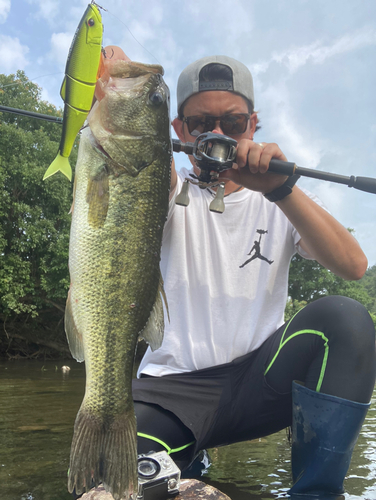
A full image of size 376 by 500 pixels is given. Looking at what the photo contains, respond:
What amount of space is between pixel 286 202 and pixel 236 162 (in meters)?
0.39

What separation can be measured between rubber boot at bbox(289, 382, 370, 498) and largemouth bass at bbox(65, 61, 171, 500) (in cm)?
96

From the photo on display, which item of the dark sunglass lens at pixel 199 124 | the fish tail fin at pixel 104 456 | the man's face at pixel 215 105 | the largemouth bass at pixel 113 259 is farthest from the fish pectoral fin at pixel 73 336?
the dark sunglass lens at pixel 199 124

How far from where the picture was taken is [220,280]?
281cm

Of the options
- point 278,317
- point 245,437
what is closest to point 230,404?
point 245,437

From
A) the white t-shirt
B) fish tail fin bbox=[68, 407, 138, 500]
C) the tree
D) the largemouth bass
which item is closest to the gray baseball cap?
the white t-shirt

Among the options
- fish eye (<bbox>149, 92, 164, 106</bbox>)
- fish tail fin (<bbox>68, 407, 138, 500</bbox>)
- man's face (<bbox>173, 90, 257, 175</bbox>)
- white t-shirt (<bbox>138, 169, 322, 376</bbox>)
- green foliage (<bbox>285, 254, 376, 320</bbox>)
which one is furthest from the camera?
green foliage (<bbox>285, 254, 376, 320</bbox>)

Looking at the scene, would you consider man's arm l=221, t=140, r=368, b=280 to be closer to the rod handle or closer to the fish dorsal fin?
the rod handle

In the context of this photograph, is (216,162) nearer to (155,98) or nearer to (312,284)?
(155,98)

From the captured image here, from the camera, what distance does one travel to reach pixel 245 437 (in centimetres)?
270

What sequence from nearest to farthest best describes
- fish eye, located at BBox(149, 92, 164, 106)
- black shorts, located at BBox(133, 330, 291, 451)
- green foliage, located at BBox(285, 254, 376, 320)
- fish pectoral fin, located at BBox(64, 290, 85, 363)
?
fish pectoral fin, located at BBox(64, 290, 85, 363) → fish eye, located at BBox(149, 92, 164, 106) → black shorts, located at BBox(133, 330, 291, 451) → green foliage, located at BBox(285, 254, 376, 320)

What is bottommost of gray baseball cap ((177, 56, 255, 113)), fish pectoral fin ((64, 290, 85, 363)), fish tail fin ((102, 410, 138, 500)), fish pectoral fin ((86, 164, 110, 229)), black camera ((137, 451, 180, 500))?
black camera ((137, 451, 180, 500))

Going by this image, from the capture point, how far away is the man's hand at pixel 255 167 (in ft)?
7.06

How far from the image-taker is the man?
2.24 m

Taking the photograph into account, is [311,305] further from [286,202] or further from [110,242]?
[110,242]
